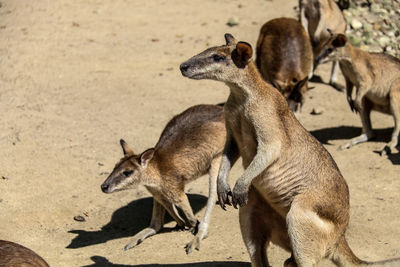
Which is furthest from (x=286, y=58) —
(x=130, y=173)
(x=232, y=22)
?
(x=130, y=173)

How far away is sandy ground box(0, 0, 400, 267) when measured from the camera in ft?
24.7

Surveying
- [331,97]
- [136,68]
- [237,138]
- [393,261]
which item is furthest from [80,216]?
[331,97]

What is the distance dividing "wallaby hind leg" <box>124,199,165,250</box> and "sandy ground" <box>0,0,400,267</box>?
0.34 ft

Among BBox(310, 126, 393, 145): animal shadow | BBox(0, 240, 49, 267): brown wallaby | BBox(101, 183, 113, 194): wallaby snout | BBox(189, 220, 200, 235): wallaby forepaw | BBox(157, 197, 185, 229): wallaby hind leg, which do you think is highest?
BBox(0, 240, 49, 267): brown wallaby

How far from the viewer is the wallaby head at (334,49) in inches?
399

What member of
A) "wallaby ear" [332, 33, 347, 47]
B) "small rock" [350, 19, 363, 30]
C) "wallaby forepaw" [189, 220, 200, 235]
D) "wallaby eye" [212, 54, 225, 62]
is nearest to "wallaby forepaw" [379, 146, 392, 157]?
"wallaby ear" [332, 33, 347, 47]

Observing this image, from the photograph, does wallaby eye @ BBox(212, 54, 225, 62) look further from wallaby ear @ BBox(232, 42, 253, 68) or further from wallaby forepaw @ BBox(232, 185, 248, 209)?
wallaby forepaw @ BBox(232, 185, 248, 209)

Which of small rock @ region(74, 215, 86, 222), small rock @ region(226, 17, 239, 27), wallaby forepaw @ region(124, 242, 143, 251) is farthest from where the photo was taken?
small rock @ region(226, 17, 239, 27)

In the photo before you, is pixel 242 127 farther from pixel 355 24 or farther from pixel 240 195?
pixel 355 24

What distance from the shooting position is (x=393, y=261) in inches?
230

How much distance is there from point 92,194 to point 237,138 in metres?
2.90

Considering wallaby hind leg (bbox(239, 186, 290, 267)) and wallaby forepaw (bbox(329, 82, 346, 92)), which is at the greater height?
wallaby hind leg (bbox(239, 186, 290, 267))

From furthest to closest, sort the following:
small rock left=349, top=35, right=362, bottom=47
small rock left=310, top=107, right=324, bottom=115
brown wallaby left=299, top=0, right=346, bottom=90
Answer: small rock left=349, top=35, right=362, bottom=47 → brown wallaby left=299, top=0, right=346, bottom=90 → small rock left=310, top=107, right=324, bottom=115

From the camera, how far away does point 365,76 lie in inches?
400
